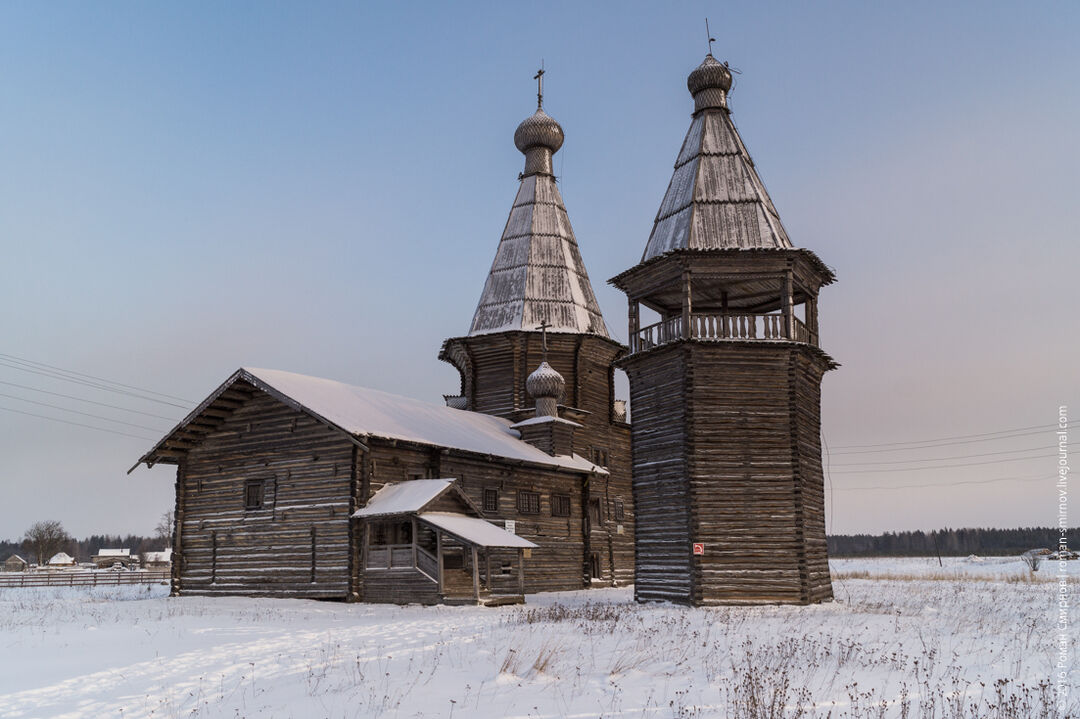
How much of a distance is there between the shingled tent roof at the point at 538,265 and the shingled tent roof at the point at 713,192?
40.1 ft

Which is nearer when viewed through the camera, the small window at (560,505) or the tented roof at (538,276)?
the small window at (560,505)

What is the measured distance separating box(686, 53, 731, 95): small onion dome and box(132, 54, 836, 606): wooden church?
0.08 meters

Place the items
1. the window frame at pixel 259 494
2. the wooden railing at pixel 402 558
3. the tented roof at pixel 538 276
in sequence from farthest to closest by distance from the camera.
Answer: the tented roof at pixel 538 276
the window frame at pixel 259 494
the wooden railing at pixel 402 558

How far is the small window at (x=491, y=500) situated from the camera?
96.3 feet

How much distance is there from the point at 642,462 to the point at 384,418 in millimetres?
8190

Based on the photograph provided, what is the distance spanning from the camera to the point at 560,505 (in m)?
33.1

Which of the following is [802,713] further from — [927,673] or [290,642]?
[290,642]

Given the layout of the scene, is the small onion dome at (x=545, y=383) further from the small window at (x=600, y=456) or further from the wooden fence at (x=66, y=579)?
the wooden fence at (x=66, y=579)

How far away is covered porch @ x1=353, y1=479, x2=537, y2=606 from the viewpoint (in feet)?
74.8

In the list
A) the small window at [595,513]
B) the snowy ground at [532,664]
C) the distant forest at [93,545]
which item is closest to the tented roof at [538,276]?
the small window at [595,513]

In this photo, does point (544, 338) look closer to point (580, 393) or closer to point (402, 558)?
point (580, 393)

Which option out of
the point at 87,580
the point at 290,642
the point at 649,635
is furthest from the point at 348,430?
the point at 87,580

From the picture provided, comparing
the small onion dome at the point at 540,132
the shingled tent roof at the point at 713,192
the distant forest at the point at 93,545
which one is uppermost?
the small onion dome at the point at 540,132

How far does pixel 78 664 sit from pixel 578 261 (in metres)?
32.3
